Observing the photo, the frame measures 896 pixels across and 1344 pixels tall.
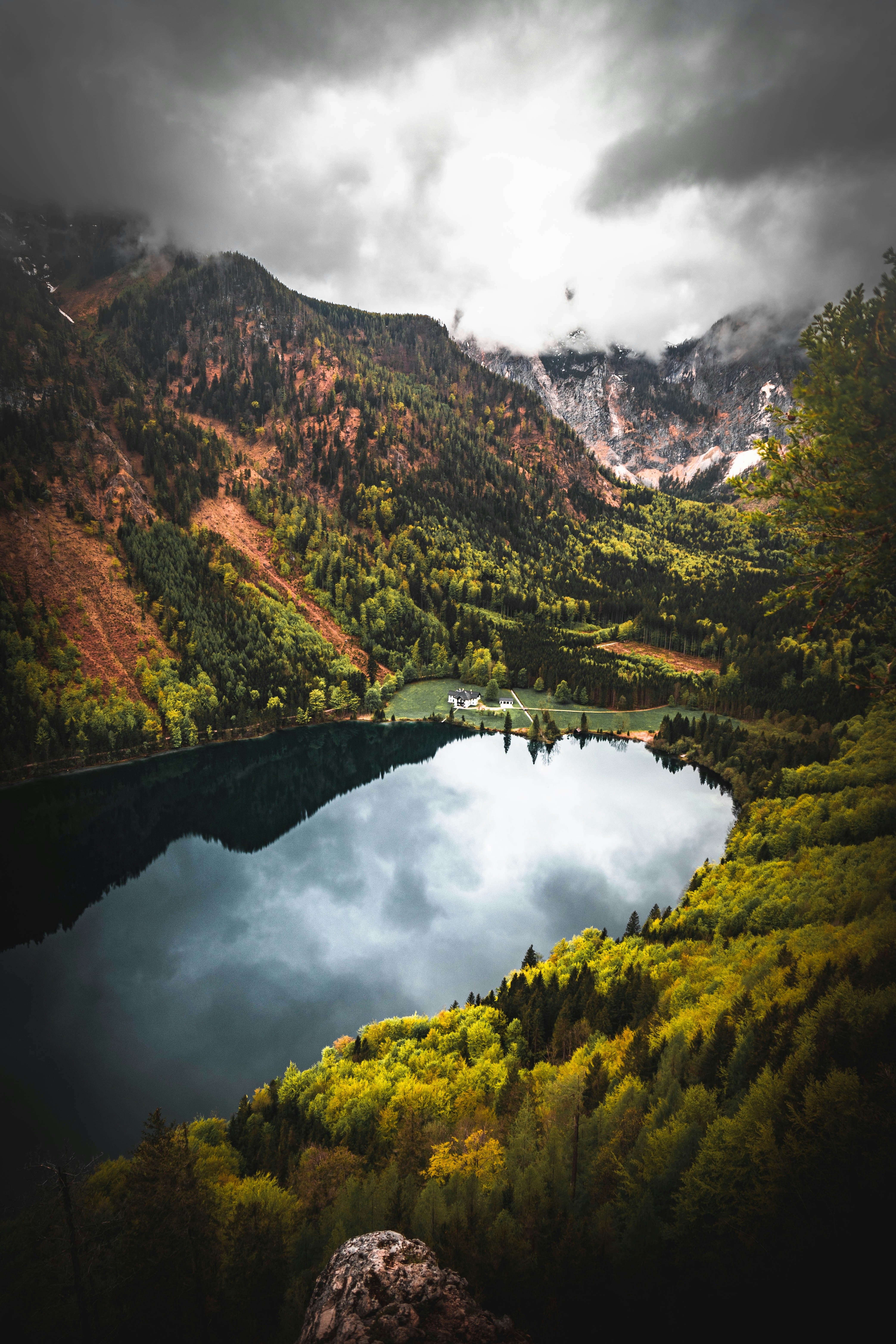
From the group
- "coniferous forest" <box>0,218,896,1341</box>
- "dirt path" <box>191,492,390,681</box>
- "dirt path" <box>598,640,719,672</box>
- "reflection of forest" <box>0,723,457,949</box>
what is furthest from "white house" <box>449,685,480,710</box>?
"dirt path" <box>598,640,719,672</box>

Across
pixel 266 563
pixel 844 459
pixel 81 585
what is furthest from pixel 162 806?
pixel 266 563

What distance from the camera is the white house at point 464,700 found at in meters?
120

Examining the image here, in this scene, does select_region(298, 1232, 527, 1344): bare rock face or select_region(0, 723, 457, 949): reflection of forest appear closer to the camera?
select_region(298, 1232, 527, 1344): bare rock face

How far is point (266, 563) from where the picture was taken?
147000 mm

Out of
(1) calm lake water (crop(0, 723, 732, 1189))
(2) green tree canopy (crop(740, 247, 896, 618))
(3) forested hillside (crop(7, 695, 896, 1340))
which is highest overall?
(2) green tree canopy (crop(740, 247, 896, 618))

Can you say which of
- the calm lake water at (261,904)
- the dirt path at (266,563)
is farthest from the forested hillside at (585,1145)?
the dirt path at (266,563)

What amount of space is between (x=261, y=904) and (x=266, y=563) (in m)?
110

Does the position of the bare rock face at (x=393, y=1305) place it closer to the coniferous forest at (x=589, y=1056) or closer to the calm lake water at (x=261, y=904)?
the coniferous forest at (x=589, y=1056)

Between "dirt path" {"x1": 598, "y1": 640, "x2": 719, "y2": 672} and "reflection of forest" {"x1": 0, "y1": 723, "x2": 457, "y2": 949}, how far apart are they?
59.9m

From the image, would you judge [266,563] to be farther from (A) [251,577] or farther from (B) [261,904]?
(B) [261,904]

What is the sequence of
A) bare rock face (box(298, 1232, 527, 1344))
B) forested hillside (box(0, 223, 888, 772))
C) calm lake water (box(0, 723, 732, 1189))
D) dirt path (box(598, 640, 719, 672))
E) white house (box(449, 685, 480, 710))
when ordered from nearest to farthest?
bare rock face (box(298, 1232, 527, 1344)) < calm lake water (box(0, 723, 732, 1189)) < forested hillside (box(0, 223, 888, 772)) < white house (box(449, 685, 480, 710)) < dirt path (box(598, 640, 719, 672))

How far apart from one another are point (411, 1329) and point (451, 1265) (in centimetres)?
522

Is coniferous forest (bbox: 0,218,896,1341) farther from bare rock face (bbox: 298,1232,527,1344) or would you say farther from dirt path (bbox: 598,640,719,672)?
dirt path (bbox: 598,640,719,672)

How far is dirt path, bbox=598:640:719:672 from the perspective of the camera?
134 m
